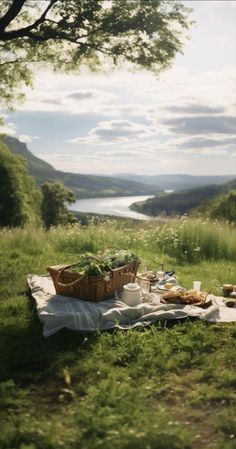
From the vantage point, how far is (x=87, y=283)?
7.70 metres

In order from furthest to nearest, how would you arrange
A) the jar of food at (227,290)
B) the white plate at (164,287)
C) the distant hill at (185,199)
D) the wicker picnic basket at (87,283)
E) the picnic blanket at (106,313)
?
the distant hill at (185,199), the jar of food at (227,290), the white plate at (164,287), the wicker picnic basket at (87,283), the picnic blanket at (106,313)

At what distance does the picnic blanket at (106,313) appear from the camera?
6898 mm

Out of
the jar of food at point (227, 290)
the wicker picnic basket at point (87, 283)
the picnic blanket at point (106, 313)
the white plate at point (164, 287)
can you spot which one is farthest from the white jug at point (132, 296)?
the jar of food at point (227, 290)

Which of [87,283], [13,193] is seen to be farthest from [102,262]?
[13,193]

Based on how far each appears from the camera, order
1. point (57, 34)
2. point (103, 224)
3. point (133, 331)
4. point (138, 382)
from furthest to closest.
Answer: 1. point (103, 224)
2. point (57, 34)
3. point (133, 331)
4. point (138, 382)

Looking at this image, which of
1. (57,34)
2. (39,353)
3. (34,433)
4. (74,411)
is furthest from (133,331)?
(57,34)

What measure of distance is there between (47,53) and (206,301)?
11.2 metres

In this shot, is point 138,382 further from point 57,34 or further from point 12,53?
point 12,53

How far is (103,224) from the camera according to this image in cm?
1559

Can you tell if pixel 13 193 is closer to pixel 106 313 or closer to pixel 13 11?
pixel 13 11

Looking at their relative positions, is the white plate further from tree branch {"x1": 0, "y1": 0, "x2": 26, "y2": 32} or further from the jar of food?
tree branch {"x1": 0, "y1": 0, "x2": 26, "y2": 32}

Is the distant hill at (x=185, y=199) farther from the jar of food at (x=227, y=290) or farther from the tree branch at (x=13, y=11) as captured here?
the jar of food at (x=227, y=290)

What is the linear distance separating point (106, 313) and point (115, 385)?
2.24 meters

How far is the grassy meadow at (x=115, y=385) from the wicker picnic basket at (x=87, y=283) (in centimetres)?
63
